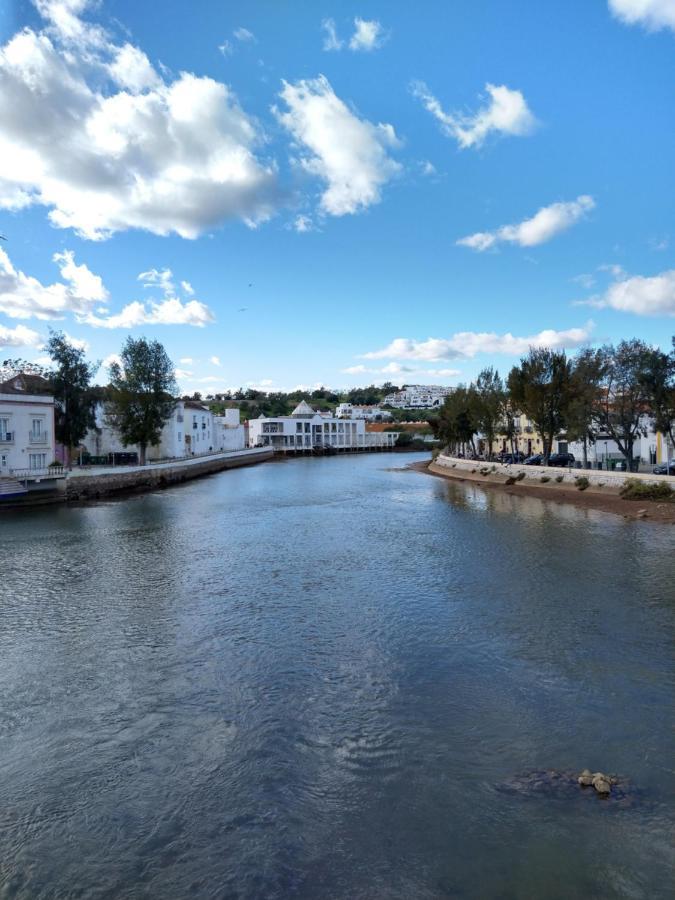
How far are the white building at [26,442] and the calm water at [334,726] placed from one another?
72.6 feet

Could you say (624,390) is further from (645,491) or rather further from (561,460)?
(561,460)

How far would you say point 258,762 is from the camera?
721 cm

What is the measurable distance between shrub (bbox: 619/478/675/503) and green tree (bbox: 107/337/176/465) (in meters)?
39.8

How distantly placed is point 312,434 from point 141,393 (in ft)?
221

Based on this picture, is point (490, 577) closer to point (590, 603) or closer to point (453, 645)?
point (590, 603)

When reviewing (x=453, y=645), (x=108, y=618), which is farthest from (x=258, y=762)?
(x=108, y=618)

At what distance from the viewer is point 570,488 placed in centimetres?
3484

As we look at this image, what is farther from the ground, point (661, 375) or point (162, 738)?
point (661, 375)

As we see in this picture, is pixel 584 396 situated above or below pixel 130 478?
above

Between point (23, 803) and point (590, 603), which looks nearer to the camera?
point (23, 803)

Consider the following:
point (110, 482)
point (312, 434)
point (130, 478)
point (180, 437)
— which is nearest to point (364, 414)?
point (312, 434)

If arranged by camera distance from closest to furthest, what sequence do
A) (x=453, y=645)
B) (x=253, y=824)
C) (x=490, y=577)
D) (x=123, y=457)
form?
1. (x=253, y=824)
2. (x=453, y=645)
3. (x=490, y=577)
4. (x=123, y=457)

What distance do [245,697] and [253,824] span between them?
2917 mm

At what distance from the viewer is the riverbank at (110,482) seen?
3747cm
